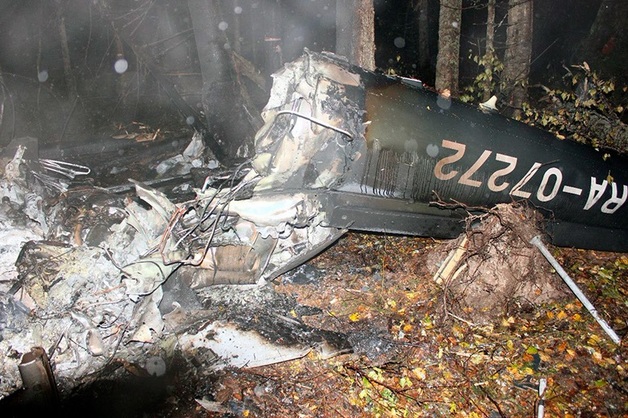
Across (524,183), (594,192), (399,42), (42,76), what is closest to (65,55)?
(42,76)

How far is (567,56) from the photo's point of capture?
780cm

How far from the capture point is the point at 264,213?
3004 mm

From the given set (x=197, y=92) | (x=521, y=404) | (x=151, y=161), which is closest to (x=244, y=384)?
(x=521, y=404)

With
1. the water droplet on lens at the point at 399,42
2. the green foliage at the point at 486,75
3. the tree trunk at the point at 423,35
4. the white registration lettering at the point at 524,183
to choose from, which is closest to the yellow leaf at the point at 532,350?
the white registration lettering at the point at 524,183

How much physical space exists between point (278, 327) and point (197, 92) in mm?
7646

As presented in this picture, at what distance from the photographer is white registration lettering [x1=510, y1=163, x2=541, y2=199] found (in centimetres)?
341

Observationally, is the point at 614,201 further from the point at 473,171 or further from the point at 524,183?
the point at 473,171

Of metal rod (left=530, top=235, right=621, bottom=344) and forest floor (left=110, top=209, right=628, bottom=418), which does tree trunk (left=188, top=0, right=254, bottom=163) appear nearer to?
forest floor (left=110, top=209, right=628, bottom=418)

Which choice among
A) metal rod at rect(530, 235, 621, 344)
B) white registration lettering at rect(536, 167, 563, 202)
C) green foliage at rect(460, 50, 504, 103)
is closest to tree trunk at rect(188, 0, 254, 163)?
green foliage at rect(460, 50, 504, 103)

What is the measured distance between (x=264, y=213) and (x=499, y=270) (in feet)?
7.56

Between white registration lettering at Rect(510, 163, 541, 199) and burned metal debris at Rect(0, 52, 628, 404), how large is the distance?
20mm

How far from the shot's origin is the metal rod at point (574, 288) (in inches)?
126

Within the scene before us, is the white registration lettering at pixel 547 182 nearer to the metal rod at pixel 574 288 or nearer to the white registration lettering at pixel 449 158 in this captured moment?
the metal rod at pixel 574 288

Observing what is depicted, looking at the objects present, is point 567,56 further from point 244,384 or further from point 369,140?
point 244,384
